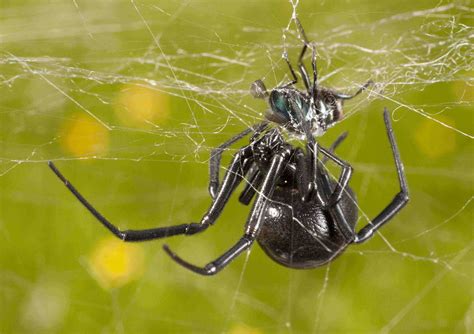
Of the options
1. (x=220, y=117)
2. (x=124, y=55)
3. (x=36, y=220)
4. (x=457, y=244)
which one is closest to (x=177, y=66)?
(x=124, y=55)

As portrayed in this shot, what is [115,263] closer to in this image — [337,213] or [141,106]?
[141,106]

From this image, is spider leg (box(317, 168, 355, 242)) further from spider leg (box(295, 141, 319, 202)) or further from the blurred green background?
the blurred green background

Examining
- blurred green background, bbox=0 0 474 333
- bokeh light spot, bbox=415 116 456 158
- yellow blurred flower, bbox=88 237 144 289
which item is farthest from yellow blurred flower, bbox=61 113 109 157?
bokeh light spot, bbox=415 116 456 158

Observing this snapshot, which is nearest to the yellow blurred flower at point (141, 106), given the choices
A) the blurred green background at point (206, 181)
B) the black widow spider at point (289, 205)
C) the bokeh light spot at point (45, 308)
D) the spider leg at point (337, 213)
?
the blurred green background at point (206, 181)

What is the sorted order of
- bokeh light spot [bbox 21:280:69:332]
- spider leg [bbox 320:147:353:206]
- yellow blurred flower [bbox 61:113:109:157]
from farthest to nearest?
bokeh light spot [bbox 21:280:69:332] < yellow blurred flower [bbox 61:113:109:157] < spider leg [bbox 320:147:353:206]

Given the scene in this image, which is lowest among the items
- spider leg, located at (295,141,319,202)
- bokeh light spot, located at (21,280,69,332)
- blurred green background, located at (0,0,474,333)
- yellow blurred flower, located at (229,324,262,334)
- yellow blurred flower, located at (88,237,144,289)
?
bokeh light spot, located at (21,280,69,332)

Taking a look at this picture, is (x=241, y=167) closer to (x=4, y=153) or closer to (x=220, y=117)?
(x=220, y=117)
